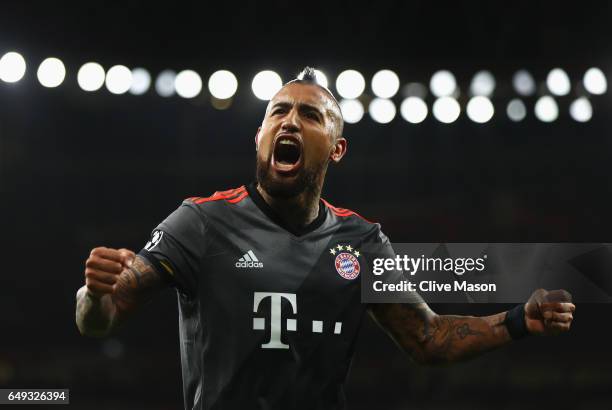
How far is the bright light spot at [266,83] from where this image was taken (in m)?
8.45

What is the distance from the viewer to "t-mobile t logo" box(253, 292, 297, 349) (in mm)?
2426

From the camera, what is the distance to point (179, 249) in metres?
2.38

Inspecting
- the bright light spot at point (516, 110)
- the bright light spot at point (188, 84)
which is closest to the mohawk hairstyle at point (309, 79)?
the bright light spot at point (188, 84)

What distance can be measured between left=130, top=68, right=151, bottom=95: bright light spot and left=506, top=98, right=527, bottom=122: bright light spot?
4316 mm

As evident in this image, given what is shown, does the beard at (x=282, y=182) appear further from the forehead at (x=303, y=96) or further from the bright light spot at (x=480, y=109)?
the bright light spot at (x=480, y=109)

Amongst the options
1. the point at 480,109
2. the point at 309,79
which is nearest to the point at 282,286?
the point at 309,79

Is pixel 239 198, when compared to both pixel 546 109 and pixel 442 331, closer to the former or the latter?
pixel 442 331

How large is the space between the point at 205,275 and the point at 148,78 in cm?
658

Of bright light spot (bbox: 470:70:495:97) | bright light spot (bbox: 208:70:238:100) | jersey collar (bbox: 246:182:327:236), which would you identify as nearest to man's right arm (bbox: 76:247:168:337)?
jersey collar (bbox: 246:182:327:236)

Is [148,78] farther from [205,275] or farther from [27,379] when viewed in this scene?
[205,275]

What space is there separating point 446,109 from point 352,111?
1.15m

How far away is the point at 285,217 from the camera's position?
2684 mm

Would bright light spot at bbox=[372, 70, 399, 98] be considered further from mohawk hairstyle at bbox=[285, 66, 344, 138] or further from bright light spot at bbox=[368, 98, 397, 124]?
mohawk hairstyle at bbox=[285, 66, 344, 138]

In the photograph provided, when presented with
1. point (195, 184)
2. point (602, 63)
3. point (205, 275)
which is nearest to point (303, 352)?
point (205, 275)
